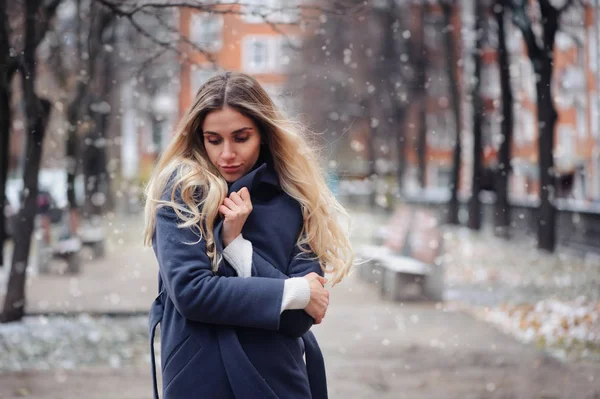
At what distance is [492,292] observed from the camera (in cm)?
1026

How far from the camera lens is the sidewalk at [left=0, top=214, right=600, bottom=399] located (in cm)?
532

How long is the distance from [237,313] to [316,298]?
0.23 m

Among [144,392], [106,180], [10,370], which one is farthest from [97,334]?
[106,180]

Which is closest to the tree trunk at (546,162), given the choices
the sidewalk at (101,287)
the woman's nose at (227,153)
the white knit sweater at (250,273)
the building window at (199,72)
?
the building window at (199,72)

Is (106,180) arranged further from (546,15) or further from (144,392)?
(144,392)

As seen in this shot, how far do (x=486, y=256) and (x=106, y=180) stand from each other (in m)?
13.5

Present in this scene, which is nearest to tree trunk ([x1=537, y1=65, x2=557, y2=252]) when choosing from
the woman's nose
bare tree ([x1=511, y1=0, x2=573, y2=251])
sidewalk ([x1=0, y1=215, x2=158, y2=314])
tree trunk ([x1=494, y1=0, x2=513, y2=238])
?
bare tree ([x1=511, y1=0, x2=573, y2=251])

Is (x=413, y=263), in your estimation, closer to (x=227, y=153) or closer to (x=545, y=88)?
(x=545, y=88)

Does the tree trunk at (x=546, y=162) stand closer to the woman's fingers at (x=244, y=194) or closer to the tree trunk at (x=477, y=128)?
the tree trunk at (x=477, y=128)

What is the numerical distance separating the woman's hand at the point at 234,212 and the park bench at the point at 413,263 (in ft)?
23.6

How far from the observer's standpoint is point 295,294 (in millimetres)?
2102

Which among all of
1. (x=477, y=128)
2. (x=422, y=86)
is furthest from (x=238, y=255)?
(x=477, y=128)

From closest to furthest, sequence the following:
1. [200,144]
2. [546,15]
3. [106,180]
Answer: [200,144] → [546,15] → [106,180]

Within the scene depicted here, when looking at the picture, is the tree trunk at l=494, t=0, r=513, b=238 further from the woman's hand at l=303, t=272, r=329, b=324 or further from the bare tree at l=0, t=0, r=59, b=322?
the woman's hand at l=303, t=272, r=329, b=324
